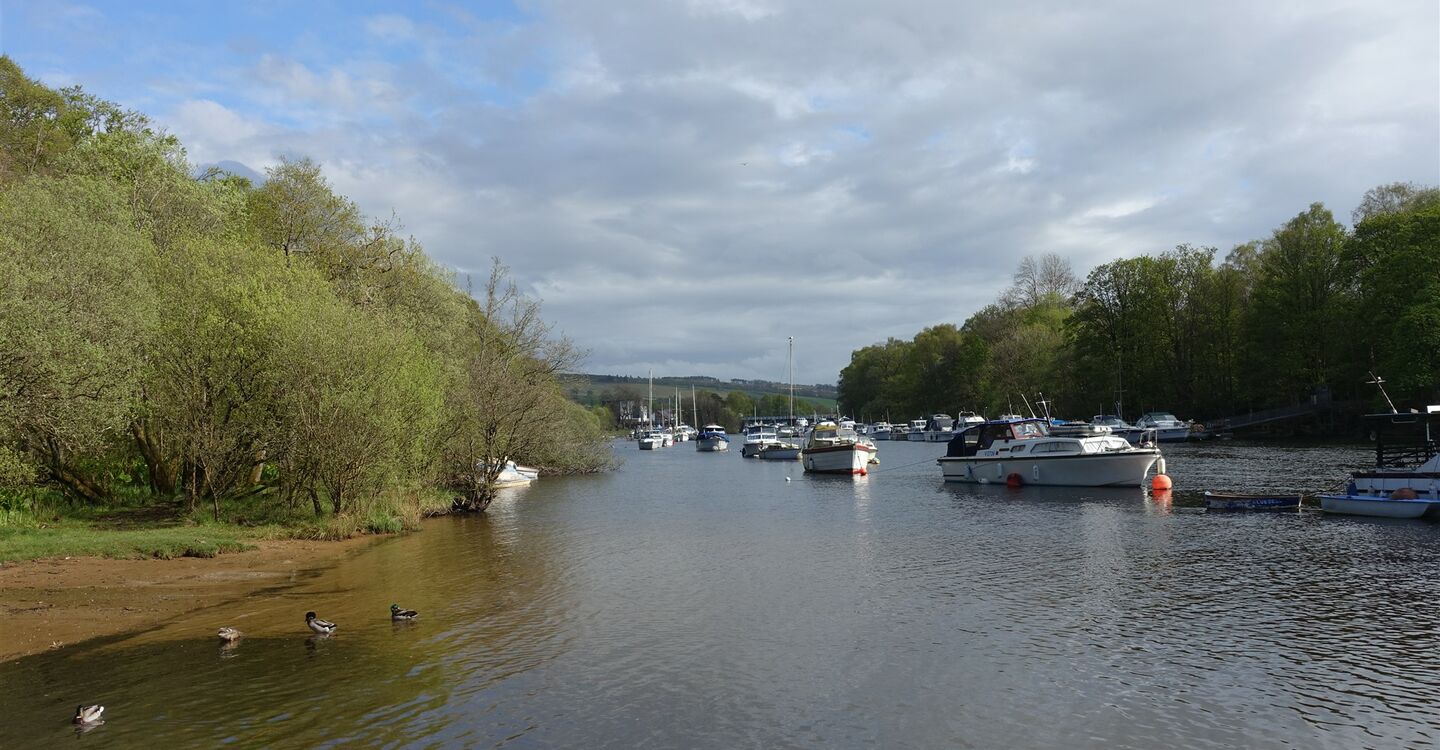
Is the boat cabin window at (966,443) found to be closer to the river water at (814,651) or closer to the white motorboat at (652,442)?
the river water at (814,651)

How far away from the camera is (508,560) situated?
1085 inches

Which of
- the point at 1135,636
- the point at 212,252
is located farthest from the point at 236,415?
the point at 1135,636

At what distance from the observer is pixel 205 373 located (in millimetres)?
27609

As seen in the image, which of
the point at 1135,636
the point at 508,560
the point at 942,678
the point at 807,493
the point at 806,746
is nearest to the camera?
the point at 806,746

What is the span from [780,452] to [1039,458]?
147ft

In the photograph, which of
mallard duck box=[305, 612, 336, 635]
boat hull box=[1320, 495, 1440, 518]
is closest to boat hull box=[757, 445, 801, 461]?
boat hull box=[1320, 495, 1440, 518]

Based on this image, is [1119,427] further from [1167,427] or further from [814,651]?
[814,651]

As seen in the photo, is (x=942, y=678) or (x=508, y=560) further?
(x=508, y=560)

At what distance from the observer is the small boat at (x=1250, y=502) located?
34.1 m

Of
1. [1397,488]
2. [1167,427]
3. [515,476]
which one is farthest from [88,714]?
[1167,427]

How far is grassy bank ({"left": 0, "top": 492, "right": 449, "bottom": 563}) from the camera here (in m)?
23.6

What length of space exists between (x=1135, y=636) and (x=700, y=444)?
375 ft

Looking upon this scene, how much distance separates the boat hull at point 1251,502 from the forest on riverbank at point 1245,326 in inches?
1419

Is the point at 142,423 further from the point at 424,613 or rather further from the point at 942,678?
the point at 942,678
